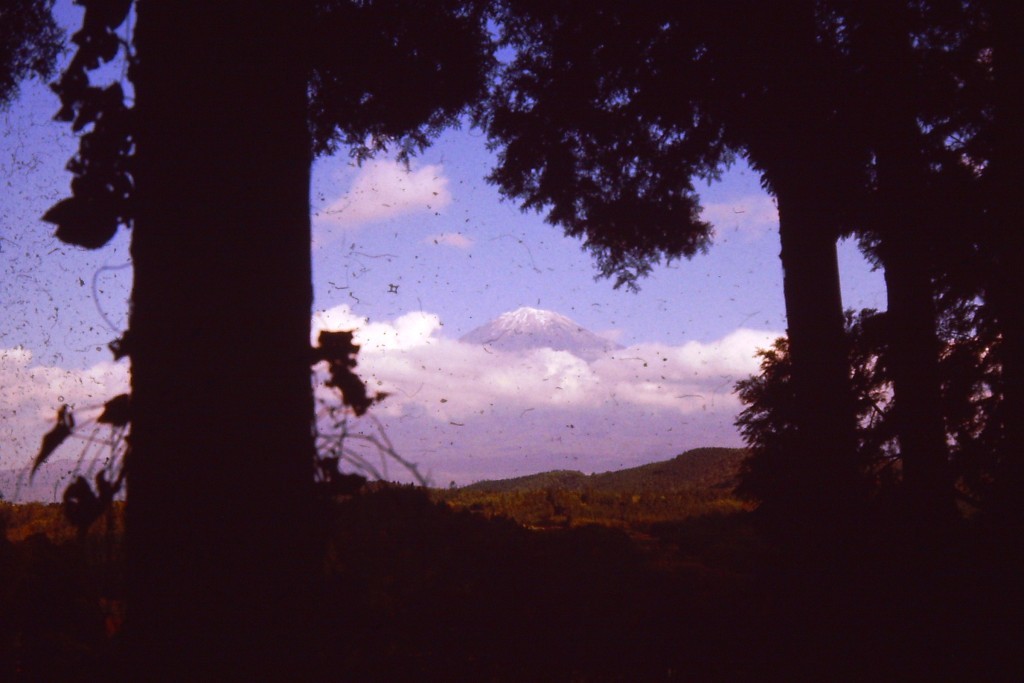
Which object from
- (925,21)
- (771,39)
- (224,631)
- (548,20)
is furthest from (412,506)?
(925,21)

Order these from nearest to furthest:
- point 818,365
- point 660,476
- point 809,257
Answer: point 818,365, point 809,257, point 660,476

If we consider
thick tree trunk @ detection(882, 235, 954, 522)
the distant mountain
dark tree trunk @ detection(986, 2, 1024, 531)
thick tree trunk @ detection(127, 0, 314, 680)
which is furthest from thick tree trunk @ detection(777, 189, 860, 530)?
the distant mountain

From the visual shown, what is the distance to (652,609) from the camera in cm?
585

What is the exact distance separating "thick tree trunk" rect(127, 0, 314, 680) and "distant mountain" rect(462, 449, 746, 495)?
85.5ft

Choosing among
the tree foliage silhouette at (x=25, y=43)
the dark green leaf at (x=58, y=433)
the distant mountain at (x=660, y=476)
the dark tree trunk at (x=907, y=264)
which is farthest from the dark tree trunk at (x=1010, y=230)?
the distant mountain at (x=660, y=476)

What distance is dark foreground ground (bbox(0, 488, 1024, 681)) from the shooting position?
4473 millimetres

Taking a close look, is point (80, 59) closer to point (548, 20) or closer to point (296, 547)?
point (296, 547)

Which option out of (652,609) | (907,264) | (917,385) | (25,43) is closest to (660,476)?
(917,385)

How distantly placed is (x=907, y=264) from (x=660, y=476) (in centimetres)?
2426

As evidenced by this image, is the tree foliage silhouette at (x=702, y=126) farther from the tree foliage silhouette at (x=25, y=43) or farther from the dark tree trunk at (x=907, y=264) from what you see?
the tree foliage silhouette at (x=25, y=43)

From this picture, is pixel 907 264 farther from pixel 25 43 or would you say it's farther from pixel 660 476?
pixel 660 476

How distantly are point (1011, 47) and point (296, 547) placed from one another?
976 cm

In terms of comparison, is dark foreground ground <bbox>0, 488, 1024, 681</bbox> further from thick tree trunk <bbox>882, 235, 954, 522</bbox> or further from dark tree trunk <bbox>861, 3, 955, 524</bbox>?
dark tree trunk <bbox>861, 3, 955, 524</bbox>

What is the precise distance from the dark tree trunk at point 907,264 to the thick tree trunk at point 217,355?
7.73 metres
